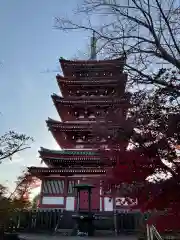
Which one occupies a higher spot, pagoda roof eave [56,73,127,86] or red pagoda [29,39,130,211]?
pagoda roof eave [56,73,127,86]

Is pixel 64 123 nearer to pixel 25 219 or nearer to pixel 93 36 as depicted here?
pixel 25 219

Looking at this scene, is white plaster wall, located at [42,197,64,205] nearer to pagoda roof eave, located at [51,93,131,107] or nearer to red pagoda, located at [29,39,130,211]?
red pagoda, located at [29,39,130,211]

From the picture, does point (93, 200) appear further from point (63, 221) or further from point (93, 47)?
point (93, 47)

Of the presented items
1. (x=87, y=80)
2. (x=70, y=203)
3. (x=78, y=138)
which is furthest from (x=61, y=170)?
(x=87, y=80)

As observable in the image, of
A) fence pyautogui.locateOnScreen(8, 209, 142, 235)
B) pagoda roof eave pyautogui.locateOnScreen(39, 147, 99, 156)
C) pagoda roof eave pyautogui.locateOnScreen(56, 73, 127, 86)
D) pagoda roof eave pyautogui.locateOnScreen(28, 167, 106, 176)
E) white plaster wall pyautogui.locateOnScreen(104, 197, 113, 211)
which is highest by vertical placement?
pagoda roof eave pyautogui.locateOnScreen(56, 73, 127, 86)

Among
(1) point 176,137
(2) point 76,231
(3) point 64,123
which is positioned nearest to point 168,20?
(1) point 176,137

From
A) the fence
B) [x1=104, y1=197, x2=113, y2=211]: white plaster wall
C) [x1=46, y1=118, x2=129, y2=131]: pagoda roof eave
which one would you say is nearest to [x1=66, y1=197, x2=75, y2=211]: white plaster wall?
the fence

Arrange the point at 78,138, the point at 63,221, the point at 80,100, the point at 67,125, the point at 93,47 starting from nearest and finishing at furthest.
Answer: the point at 93,47
the point at 63,221
the point at 67,125
the point at 78,138
the point at 80,100

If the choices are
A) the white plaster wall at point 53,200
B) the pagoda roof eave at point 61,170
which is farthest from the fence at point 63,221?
the pagoda roof eave at point 61,170

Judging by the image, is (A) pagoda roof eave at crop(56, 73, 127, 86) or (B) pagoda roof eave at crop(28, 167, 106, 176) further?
(A) pagoda roof eave at crop(56, 73, 127, 86)

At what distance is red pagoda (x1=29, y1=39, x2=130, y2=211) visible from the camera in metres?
17.7

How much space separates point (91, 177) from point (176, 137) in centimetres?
1222

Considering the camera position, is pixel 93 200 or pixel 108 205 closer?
pixel 108 205

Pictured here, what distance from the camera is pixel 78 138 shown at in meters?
20.2
